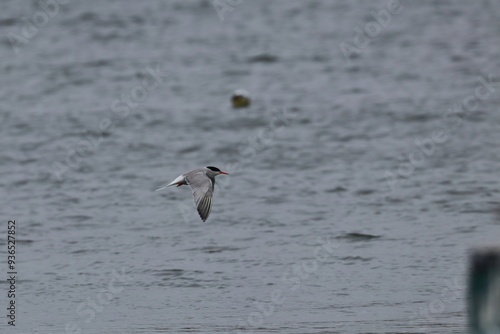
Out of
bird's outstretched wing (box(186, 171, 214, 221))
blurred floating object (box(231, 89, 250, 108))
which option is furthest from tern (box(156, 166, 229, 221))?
blurred floating object (box(231, 89, 250, 108))

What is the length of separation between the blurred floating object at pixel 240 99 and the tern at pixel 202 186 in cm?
764

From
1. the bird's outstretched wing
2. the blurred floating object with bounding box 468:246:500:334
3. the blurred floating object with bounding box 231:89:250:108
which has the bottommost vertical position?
the blurred floating object with bounding box 468:246:500:334

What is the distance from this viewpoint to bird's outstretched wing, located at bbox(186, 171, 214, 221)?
9227 mm

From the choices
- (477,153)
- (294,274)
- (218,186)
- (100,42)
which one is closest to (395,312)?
(294,274)

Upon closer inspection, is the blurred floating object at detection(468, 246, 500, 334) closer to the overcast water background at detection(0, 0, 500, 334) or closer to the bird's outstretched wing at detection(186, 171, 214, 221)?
the overcast water background at detection(0, 0, 500, 334)

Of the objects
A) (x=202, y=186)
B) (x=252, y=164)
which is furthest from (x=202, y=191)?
(x=252, y=164)

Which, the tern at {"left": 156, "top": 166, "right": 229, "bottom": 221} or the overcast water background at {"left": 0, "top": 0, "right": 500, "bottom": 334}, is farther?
the tern at {"left": 156, "top": 166, "right": 229, "bottom": 221}

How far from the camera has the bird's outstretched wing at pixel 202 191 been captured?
923 cm

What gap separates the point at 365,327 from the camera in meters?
8.04

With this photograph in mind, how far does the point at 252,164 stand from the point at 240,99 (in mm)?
3461

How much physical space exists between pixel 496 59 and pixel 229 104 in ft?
18.6

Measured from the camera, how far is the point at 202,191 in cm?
944

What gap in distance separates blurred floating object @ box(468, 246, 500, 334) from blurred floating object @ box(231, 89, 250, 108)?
41.7ft

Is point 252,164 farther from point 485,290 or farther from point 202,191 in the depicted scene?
point 485,290
